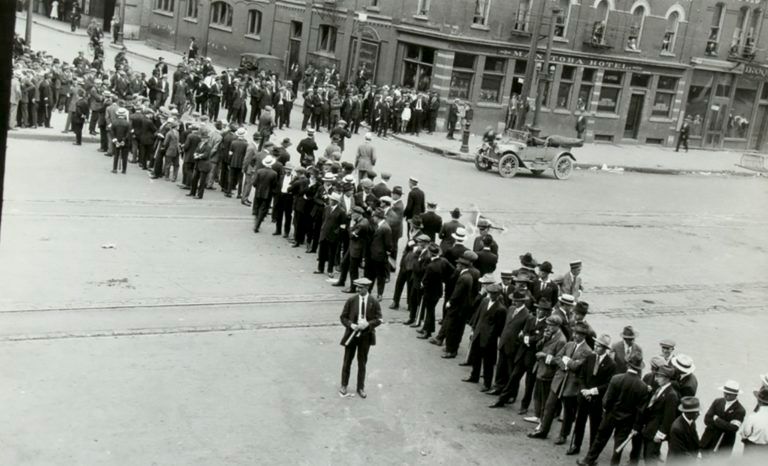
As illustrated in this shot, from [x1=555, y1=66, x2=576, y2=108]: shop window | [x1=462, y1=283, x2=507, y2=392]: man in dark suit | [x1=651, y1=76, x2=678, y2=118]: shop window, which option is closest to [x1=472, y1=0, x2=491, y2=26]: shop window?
[x1=555, y1=66, x2=576, y2=108]: shop window

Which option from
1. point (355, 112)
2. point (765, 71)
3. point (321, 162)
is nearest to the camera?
point (321, 162)

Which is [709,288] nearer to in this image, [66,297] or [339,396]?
[339,396]

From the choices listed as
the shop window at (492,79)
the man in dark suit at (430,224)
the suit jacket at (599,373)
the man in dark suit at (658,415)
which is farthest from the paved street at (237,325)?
the shop window at (492,79)

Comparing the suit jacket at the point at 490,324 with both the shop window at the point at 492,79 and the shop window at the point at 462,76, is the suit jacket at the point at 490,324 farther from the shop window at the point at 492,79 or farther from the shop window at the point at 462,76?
the shop window at the point at 492,79

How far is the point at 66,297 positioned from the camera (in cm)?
1376

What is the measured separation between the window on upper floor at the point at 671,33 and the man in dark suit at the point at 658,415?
35154 mm

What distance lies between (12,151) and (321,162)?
31.4ft

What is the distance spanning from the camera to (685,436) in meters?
9.70

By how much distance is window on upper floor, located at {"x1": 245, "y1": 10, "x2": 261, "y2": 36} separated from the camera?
45.9 meters

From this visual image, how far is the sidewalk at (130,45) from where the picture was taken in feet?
153

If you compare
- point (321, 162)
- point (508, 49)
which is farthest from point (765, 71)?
point (321, 162)

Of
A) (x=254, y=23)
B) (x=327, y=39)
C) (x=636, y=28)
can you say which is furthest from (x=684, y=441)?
(x=254, y=23)

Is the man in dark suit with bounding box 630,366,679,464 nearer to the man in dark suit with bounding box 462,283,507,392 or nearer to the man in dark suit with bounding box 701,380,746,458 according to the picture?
the man in dark suit with bounding box 701,380,746,458

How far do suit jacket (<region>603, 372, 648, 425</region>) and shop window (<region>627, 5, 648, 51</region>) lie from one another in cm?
3332
